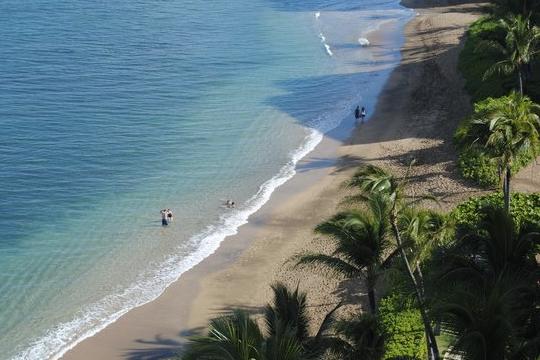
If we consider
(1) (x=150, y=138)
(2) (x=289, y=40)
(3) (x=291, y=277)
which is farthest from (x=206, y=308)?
(2) (x=289, y=40)

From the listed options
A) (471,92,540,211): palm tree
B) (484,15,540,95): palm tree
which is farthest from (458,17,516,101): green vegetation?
(471,92,540,211): palm tree

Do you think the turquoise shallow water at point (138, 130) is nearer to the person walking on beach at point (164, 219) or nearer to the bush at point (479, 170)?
the person walking on beach at point (164, 219)

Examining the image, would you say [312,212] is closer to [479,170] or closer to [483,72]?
[479,170]

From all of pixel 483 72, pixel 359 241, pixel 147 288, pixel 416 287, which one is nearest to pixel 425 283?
pixel 416 287

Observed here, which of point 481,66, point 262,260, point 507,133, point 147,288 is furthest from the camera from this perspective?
point 481,66

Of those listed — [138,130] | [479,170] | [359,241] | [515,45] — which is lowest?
[359,241]

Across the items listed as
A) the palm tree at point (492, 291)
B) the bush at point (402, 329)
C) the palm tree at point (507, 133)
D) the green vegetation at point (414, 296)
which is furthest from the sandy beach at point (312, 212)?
the palm tree at point (492, 291)
